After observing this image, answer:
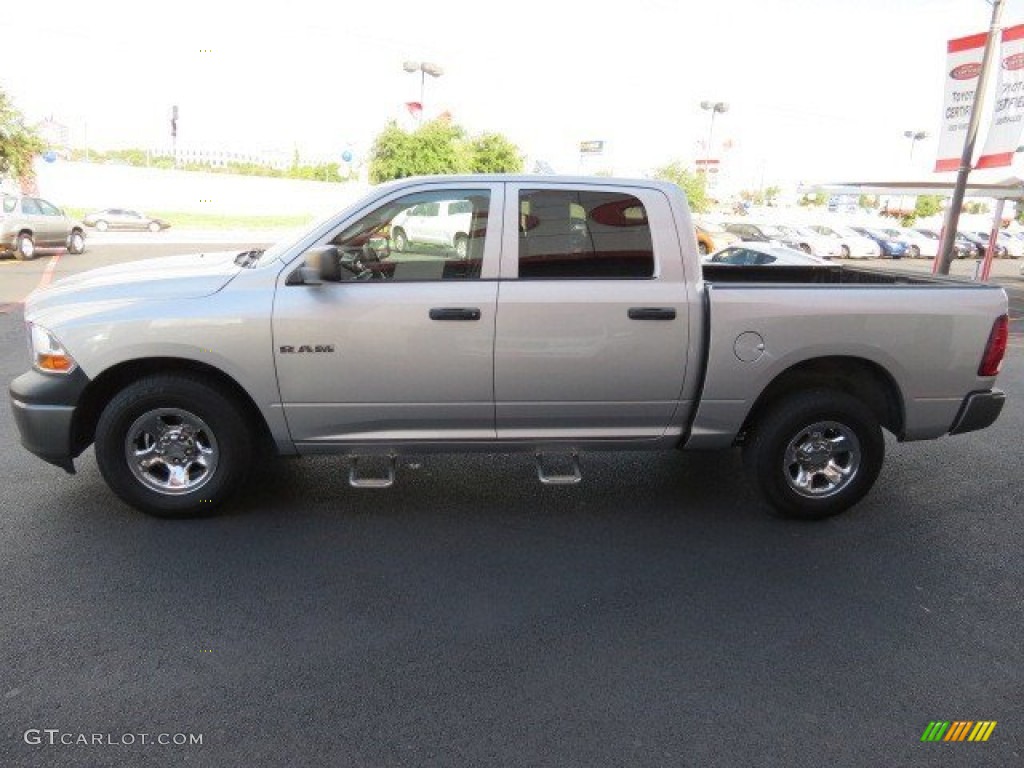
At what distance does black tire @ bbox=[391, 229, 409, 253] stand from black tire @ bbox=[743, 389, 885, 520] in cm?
236

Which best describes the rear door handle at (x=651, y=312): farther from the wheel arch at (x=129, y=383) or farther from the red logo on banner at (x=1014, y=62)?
the red logo on banner at (x=1014, y=62)

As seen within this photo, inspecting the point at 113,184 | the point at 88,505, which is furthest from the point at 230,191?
the point at 88,505

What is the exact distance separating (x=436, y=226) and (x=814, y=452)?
8.55 feet

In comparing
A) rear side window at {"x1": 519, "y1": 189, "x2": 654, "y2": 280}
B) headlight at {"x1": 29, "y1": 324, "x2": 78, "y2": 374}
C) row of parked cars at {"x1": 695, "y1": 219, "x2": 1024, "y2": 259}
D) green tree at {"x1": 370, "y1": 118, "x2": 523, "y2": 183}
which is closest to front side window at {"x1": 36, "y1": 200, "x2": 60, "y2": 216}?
green tree at {"x1": 370, "y1": 118, "x2": 523, "y2": 183}

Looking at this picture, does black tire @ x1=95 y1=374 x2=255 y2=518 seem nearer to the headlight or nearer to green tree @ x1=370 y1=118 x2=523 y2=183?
the headlight

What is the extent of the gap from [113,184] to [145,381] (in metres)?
47.0

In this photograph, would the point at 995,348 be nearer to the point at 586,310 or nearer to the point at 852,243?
the point at 586,310

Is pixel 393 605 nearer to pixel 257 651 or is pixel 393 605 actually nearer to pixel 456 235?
pixel 257 651

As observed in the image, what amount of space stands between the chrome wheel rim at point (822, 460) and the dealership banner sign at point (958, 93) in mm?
15022

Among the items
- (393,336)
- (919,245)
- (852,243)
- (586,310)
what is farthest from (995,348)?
(919,245)

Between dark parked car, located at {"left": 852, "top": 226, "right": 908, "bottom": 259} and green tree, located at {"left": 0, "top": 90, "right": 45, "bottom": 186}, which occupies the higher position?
green tree, located at {"left": 0, "top": 90, "right": 45, "bottom": 186}

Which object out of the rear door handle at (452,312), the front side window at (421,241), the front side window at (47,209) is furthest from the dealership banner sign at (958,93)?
the front side window at (47,209)

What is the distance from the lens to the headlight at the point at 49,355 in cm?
411

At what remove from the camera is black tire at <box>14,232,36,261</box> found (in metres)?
19.2
